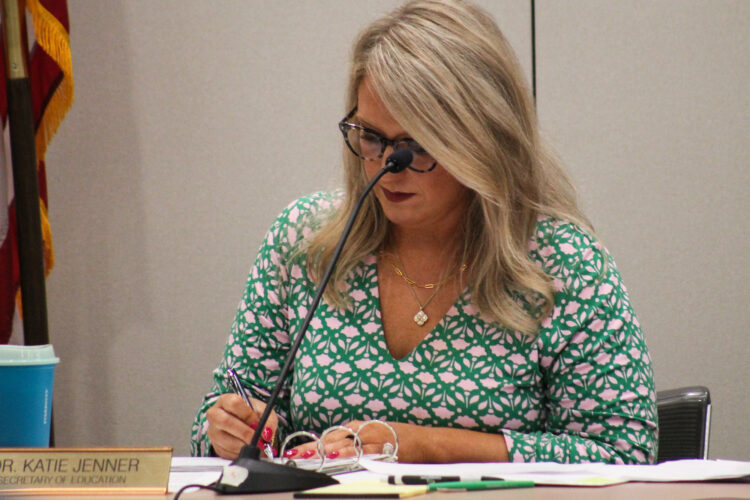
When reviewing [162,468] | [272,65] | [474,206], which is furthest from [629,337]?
[272,65]

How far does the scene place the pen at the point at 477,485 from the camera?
89 cm

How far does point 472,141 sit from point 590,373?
0.39 metres

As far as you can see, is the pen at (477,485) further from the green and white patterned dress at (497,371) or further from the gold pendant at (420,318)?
the gold pendant at (420,318)

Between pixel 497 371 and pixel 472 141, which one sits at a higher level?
A: pixel 472 141

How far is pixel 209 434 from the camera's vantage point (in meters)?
1.26

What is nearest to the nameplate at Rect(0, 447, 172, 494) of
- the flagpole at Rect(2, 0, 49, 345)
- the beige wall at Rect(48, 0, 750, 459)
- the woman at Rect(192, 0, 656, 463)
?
the woman at Rect(192, 0, 656, 463)

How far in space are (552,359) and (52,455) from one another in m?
0.77

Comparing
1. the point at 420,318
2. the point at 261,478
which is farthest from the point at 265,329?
the point at 261,478

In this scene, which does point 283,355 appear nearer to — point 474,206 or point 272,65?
point 474,206

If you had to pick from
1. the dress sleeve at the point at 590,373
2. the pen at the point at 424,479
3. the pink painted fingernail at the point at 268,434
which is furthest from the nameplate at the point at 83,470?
the dress sleeve at the point at 590,373

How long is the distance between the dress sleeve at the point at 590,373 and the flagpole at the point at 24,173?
4.41 ft

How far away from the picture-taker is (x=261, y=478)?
2.91ft

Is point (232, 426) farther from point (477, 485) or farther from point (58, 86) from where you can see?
point (58, 86)

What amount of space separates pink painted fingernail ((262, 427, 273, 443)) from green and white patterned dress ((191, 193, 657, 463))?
168 mm
